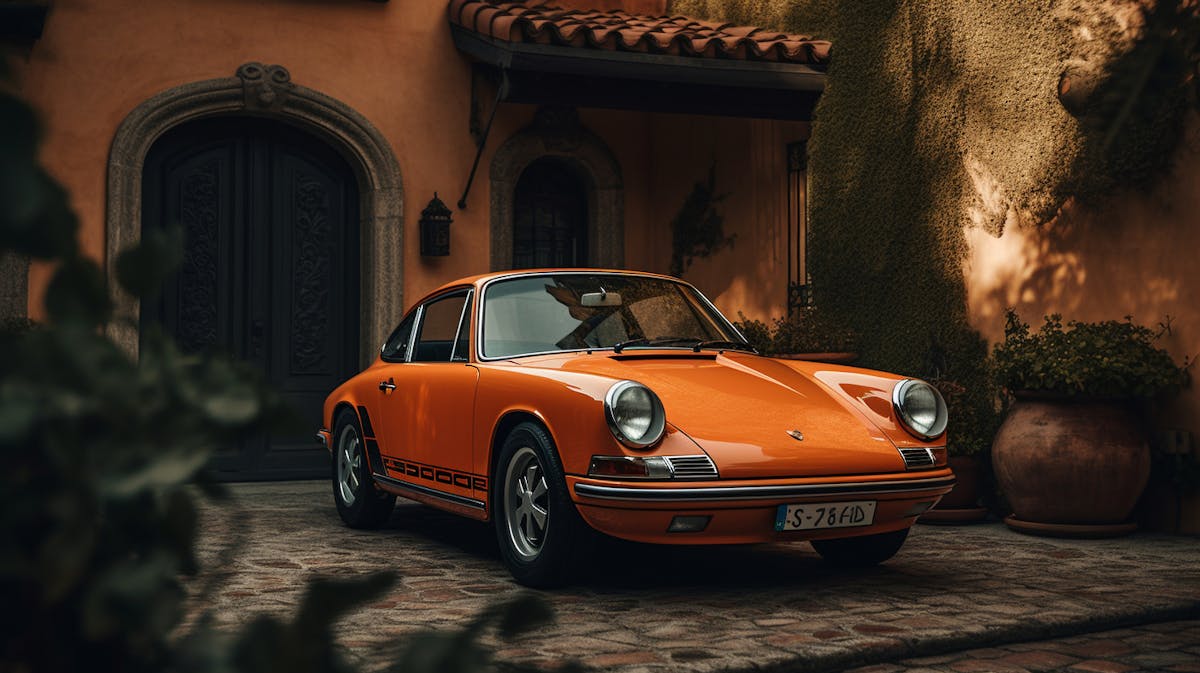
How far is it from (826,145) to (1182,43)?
8.40 meters

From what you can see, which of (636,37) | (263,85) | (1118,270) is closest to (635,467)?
(1118,270)

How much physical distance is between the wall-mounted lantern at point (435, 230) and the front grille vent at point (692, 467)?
634cm

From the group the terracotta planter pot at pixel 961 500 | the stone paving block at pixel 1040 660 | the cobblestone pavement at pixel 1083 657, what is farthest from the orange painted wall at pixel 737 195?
the stone paving block at pixel 1040 660

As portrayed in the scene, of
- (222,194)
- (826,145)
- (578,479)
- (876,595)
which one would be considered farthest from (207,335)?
(876,595)

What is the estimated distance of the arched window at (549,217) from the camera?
11.5 meters

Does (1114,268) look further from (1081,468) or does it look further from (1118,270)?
(1081,468)

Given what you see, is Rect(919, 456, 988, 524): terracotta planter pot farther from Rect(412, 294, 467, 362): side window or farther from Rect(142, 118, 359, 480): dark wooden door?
Rect(142, 118, 359, 480): dark wooden door

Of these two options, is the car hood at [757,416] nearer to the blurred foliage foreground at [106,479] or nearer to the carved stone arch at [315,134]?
the blurred foliage foreground at [106,479]

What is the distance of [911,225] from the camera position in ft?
28.3

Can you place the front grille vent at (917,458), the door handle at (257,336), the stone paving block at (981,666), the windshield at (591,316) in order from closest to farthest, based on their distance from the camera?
1. the stone paving block at (981,666)
2. the front grille vent at (917,458)
3. the windshield at (591,316)
4. the door handle at (257,336)

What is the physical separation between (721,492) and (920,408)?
49.1 inches

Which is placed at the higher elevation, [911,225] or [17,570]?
[911,225]

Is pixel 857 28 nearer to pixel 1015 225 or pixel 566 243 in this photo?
pixel 1015 225

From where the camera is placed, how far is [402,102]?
10.7m
